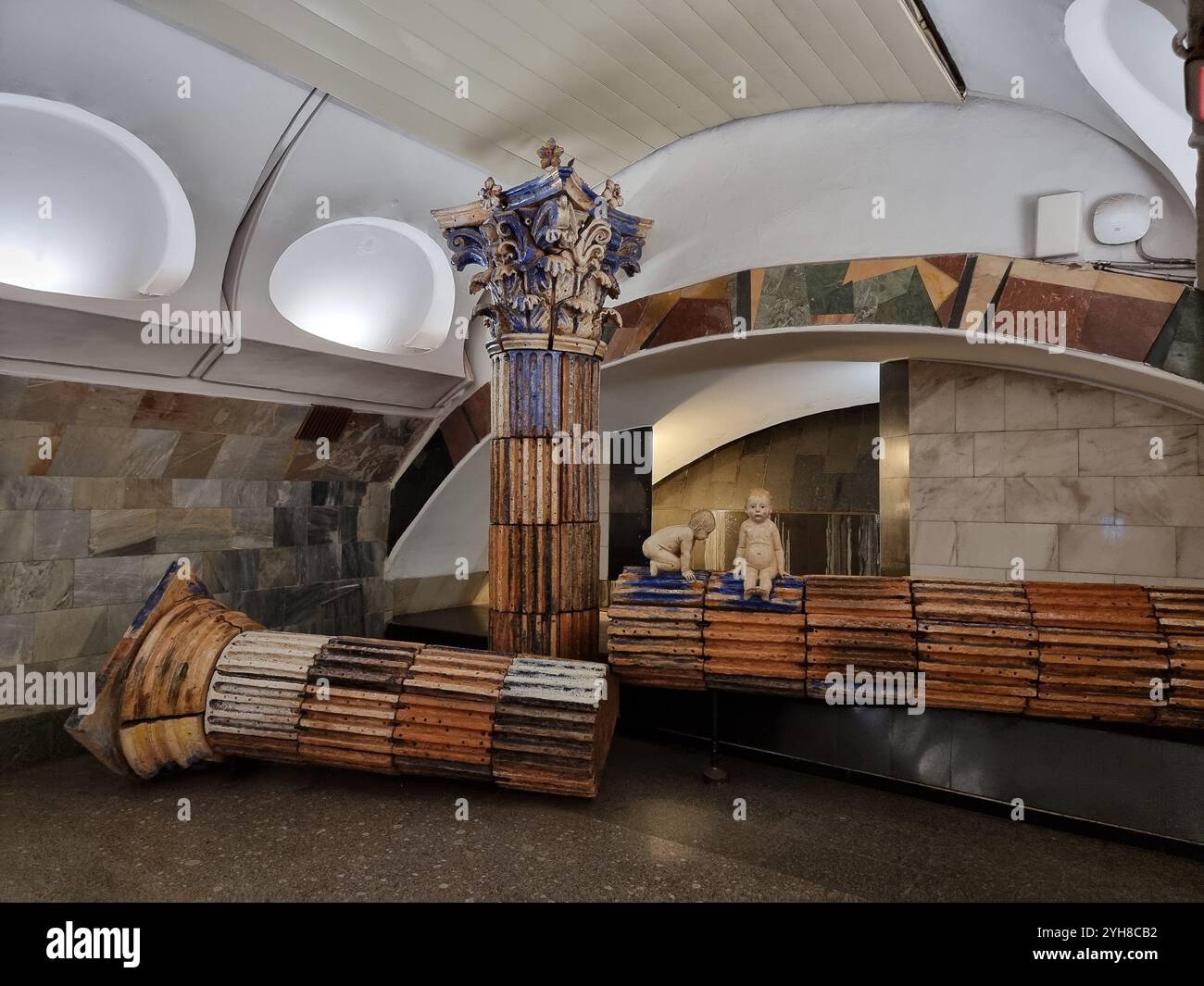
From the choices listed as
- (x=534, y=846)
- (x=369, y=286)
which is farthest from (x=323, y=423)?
(x=534, y=846)

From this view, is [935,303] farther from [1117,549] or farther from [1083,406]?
[1117,549]

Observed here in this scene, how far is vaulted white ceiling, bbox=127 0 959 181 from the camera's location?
4434 millimetres

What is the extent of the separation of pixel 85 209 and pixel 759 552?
15.6 feet

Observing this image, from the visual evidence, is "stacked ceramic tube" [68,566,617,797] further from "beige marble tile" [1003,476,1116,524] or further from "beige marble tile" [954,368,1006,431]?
"beige marble tile" [954,368,1006,431]

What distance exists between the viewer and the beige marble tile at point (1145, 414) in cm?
520

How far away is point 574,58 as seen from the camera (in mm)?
4941

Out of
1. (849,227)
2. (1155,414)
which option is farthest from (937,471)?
(849,227)

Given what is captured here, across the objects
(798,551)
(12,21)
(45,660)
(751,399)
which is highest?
(12,21)

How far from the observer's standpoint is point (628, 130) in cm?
592

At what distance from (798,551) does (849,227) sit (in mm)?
3730

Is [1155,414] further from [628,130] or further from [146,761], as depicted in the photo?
[146,761]

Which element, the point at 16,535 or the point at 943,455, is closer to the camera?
the point at 16,535

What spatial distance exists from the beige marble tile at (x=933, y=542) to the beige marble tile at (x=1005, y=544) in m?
0.05

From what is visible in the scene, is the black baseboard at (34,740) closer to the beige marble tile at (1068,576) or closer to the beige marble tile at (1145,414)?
the beige marble tile at (1068,576)
